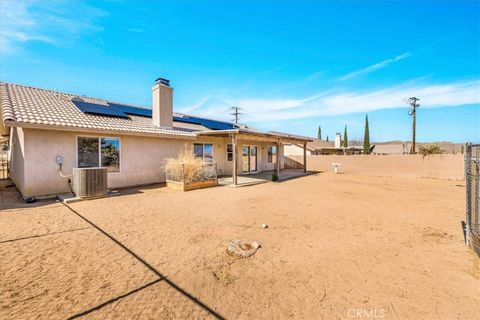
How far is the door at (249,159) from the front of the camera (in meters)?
16.0

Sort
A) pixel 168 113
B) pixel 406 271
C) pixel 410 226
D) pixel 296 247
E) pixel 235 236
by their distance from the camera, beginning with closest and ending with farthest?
1. pixel 406 271
2. pixel 296 247
3. pixel 235 236
4. pixel 410 226
5. pixel 168 113

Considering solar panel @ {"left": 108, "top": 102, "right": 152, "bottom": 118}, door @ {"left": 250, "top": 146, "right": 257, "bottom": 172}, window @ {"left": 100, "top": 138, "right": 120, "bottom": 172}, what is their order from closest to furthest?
window @ {"left": 100, "top": 138, "right": 120, "bottom": 172}
solar panel @ {"left": 108, "top": 102, "right": 152, "bottom": 118}
door @ {"left": 250, "top": 146, "right": 257, "bottom": 172}

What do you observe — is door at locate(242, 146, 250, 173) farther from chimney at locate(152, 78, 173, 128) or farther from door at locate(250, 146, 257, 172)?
chimney at locate(152, 78, 173, 128)

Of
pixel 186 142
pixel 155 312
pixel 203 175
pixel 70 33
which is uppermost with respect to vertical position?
pixel 70 33

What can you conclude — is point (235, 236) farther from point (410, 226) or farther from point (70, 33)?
point (70, 33)

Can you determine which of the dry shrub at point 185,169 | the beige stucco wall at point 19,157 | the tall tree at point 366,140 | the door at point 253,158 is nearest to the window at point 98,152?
the beige stucco wall at point 19,157

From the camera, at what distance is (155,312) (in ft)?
7.75

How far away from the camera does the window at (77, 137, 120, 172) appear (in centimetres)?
828

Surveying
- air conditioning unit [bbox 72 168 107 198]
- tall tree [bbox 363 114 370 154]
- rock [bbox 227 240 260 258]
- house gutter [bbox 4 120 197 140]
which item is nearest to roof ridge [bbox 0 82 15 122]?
house gutter [bbox 4 120 197 140]

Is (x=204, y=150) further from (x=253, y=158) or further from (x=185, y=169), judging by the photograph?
(x=253, y=158)

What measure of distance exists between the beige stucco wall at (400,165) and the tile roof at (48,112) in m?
13.3

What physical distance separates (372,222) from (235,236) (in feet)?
11.6

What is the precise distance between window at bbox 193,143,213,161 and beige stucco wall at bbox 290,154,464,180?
11063 millimetres

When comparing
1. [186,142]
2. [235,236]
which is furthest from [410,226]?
[186,142]
